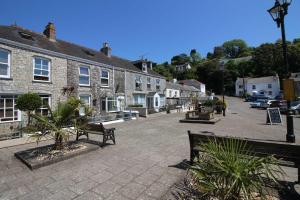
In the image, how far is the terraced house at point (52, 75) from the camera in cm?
1234

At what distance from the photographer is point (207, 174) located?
3.47 meters

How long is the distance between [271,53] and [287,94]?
76.7 metres

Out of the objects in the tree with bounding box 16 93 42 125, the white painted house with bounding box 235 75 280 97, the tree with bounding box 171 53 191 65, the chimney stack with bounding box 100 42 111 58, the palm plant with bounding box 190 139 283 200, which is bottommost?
the palm plant with bounding box 190 139 283 200

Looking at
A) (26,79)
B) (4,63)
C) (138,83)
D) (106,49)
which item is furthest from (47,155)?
(106,49)

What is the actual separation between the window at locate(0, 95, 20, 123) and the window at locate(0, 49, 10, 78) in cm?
151

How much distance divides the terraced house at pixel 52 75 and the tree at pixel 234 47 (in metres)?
111

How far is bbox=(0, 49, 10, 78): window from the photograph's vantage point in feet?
39.5

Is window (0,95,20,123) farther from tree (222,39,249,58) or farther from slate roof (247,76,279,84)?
tree (222,39,249,58)

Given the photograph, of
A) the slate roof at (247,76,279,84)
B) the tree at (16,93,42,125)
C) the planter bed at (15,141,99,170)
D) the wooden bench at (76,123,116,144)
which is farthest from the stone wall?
the slate roof at (247,76,279,84)

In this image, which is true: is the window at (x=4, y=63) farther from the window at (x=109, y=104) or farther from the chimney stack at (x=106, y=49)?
the chimney stack at (x=106, y=49)

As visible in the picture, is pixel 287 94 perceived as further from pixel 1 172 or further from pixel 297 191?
pixel 1 172

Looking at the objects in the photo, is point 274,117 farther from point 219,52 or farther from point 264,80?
point 219,52

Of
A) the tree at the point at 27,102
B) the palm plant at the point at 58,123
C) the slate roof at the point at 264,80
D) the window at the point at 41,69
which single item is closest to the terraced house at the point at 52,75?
the window at the point at 41,69

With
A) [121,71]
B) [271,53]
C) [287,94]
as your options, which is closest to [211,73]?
[271,53]
